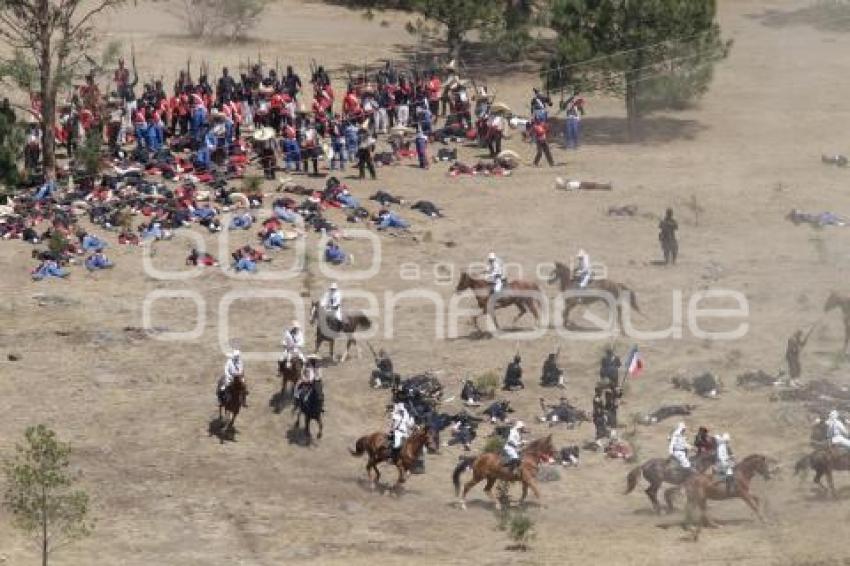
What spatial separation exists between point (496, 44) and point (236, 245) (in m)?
21.9

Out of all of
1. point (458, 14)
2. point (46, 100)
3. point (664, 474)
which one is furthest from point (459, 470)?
point (458, 14)

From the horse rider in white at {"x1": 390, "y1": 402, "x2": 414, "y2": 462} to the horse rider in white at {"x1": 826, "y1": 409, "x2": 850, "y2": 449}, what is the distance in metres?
7.34

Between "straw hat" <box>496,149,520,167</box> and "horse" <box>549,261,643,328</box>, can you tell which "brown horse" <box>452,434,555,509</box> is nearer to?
"horse" <box>549,261,643,328</box>

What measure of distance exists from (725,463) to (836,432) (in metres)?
2.48

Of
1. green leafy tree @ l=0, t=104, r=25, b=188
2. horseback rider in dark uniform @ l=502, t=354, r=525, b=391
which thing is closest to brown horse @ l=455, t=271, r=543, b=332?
horseback rider in dark uniform @ l=502, t=354, r=525, b=391

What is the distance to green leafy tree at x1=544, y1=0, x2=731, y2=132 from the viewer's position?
5766 cm

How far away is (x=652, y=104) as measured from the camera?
59.4m

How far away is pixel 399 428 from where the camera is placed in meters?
32.5

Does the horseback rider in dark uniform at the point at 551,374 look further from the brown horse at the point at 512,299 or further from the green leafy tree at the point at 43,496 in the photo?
the green leafy tree at the point at 43,496

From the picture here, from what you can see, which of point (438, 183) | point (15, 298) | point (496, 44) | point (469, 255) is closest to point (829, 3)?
point (496, 44)

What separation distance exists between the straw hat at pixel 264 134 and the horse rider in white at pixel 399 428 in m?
20.2

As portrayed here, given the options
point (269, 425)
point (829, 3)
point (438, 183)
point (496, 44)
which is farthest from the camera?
point (829, 3)

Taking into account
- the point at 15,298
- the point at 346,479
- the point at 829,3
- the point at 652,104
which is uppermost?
the point at 829,3

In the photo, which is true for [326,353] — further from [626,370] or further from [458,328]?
[626,370]
